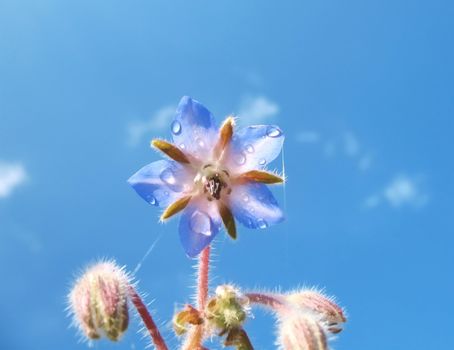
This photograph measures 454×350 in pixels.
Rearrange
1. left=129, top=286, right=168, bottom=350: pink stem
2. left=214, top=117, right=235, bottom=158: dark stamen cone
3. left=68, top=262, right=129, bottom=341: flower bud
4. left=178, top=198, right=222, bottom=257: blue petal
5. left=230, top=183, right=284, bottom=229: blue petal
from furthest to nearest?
left=214, top=117, right=235, bottom=158: dark stamen cone → left=230, top=183, right=284, bottom=229: blue petal → left=178, top=198, right=222, bottom=257: blue petal → left=129, top=286, right=168, bottom=350: pink stem → left=68, top=262, right=129, bottom=341: flower bud

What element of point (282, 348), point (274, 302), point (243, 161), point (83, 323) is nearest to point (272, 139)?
point (243, 161)

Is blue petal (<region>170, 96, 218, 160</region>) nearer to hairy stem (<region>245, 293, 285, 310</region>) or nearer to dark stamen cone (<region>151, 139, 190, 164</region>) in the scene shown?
dark stamen cone (<region>151, 139, 190, 164</region>)

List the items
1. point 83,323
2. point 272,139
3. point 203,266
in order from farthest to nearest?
1. point 272,139
2. point 203,266
3. point 83,323

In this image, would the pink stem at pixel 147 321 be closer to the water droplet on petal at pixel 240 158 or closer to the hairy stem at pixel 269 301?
the hairy stem at pixel 269 301

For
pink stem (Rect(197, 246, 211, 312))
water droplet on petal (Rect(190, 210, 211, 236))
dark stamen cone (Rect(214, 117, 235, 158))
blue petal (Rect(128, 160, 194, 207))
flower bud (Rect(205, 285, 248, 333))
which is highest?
dark stamen cone (Rect(214, 117, 235, 158))

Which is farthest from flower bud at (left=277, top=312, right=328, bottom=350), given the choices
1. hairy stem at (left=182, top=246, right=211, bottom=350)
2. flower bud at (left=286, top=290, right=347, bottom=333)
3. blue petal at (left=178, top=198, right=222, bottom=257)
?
blue petal at (left=178, top=198, right=222, bottom=257)

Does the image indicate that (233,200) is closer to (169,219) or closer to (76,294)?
(169,219)
